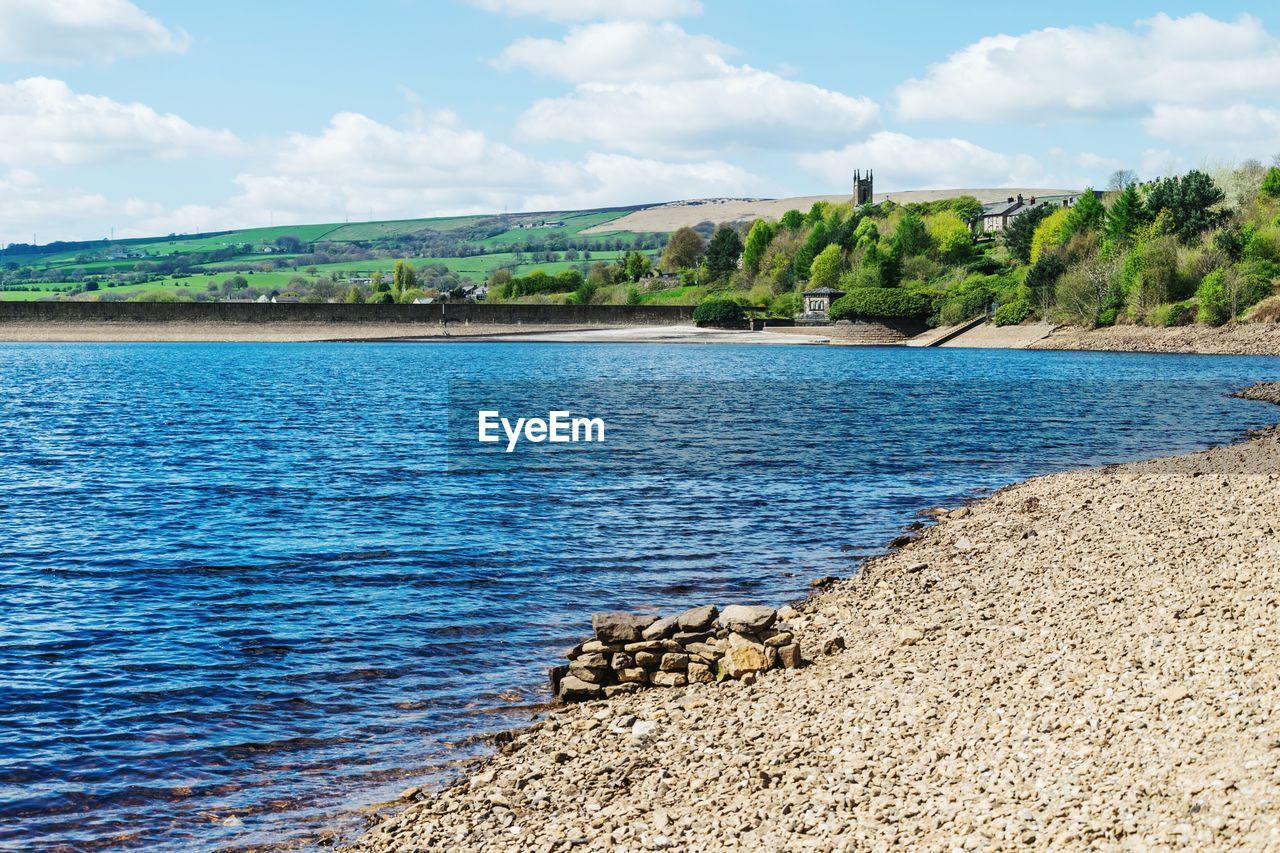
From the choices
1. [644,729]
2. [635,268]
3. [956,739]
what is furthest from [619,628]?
[635,268]

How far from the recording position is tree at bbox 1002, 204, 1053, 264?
133125 mm

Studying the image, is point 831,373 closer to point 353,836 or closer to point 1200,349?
point 1200,349

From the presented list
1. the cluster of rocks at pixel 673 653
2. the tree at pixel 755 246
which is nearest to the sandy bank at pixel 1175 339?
the tree at pixel 755 246

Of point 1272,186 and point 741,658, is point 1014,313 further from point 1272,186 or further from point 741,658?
point 741,658

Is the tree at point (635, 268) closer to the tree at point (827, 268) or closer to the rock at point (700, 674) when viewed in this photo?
the tree at point (827, 268)

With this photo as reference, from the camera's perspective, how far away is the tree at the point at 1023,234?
133 m

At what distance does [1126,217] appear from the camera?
110 meters

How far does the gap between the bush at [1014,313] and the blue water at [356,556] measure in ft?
200

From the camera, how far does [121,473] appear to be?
2828 centimetres

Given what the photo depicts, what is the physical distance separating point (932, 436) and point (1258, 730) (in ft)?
98.8

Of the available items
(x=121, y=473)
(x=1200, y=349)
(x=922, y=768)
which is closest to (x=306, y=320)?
(x=1200, y=349)

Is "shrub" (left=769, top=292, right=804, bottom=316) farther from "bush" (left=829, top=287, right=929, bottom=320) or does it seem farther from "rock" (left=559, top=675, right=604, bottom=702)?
"rock" (left=559, top=675, right=604, bottom=702)

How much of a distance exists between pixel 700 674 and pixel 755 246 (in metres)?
161

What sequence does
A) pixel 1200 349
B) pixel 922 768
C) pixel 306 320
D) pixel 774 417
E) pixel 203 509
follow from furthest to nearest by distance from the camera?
pixel 306 320 → pixel 1200 349 → pixel 774 417 → pixel 203 509 → pixel 922 768
